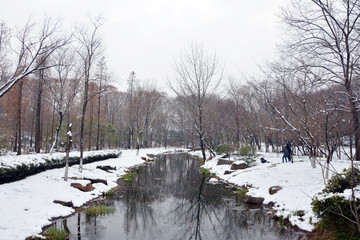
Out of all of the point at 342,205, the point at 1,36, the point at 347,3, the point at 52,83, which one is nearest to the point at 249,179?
the point at 342,205

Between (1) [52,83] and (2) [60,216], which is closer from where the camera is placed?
(2) [60,216]

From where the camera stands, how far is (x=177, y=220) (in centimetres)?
826

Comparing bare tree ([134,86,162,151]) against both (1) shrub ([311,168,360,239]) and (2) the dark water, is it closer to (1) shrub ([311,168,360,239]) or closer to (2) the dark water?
(2) the dark water

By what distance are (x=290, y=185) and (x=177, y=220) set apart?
5319 mm

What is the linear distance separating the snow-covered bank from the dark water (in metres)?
0.70

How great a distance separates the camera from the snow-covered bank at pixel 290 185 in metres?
7.62

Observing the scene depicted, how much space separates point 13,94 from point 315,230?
2179 cm

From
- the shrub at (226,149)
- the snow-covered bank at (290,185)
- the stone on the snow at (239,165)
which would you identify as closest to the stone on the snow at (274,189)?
the snow-covered bank at (290,185)

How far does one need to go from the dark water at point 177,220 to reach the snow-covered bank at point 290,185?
704 mm

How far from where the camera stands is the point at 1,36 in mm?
11391

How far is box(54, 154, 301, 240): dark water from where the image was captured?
22.4 ft

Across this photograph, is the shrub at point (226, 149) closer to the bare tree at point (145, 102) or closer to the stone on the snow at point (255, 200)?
the stone on the snow at point (255, 200)

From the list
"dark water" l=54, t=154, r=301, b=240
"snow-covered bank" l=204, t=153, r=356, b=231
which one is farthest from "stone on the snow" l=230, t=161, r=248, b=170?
"dark water" l=54, t=154, r=301, b=240

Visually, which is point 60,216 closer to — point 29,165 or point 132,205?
point 132,205
